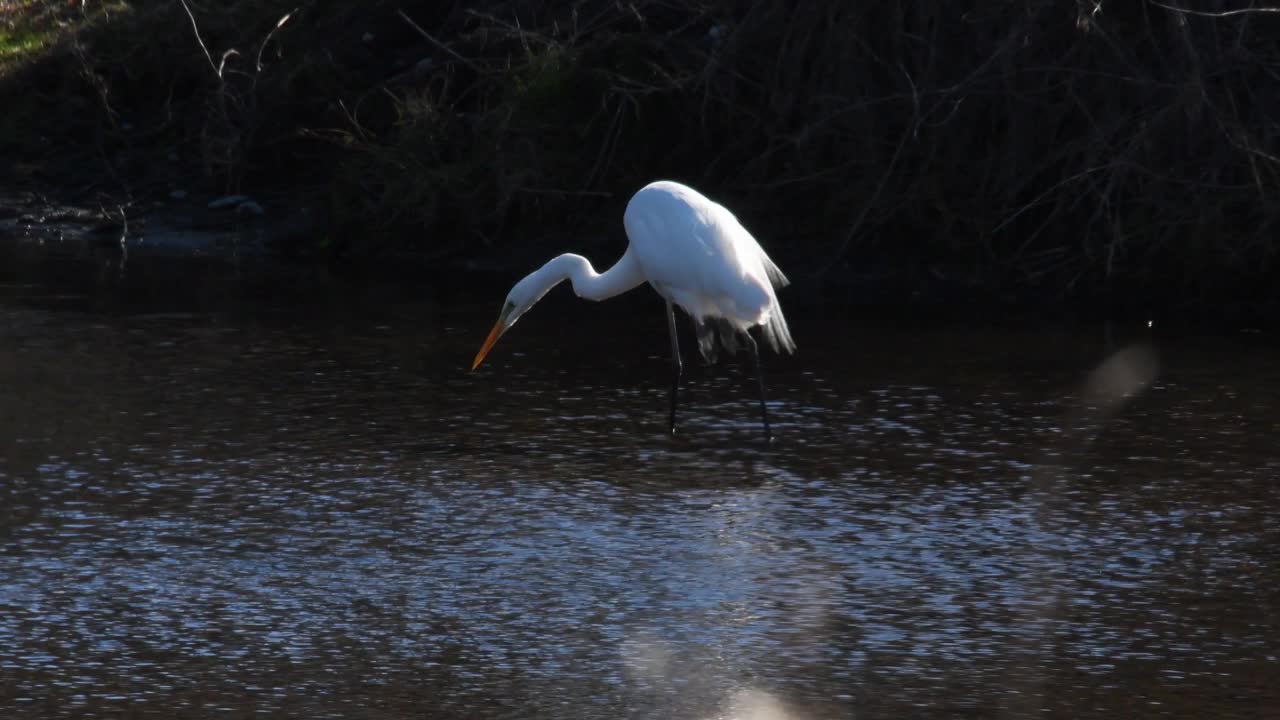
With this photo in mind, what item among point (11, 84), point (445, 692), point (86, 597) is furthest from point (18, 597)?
point (11, 84)

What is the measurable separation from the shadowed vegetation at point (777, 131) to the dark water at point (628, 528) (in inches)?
59.8

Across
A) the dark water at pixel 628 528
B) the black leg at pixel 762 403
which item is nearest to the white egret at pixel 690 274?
the black leg at pixel 762 403

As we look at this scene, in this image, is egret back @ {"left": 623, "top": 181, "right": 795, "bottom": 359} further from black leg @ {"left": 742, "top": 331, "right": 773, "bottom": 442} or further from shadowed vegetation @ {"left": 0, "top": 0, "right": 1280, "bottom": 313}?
shadowed vegetation @ {"left": 0, "top": 0, "right": 1280, "bottom": 313}

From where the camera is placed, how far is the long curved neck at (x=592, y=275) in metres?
7.94

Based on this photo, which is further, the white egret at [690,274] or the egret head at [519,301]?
the egret head at [519,301]

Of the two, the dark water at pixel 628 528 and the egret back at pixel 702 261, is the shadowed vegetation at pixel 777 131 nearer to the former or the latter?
the dark water at pixel 628 528

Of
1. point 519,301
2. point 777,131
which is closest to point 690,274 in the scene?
point 519,301

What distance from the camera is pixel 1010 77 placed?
428 inches

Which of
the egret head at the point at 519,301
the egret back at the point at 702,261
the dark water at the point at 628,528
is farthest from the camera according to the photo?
the egret head at the point at 519,301

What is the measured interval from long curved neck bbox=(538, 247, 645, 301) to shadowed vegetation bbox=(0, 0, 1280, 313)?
2849 mm

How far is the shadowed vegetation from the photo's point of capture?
10422mm

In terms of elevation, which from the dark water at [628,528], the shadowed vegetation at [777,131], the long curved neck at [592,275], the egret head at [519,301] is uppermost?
the shadowed vegetation at [777,131]

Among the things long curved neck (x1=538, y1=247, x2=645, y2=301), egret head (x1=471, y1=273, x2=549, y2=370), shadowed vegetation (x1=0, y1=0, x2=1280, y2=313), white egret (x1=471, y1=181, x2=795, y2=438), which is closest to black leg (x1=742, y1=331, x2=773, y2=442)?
white egret (x1=471, y1=181, x2=795, y2=438)

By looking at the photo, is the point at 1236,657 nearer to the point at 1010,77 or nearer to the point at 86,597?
the point at 86,597
